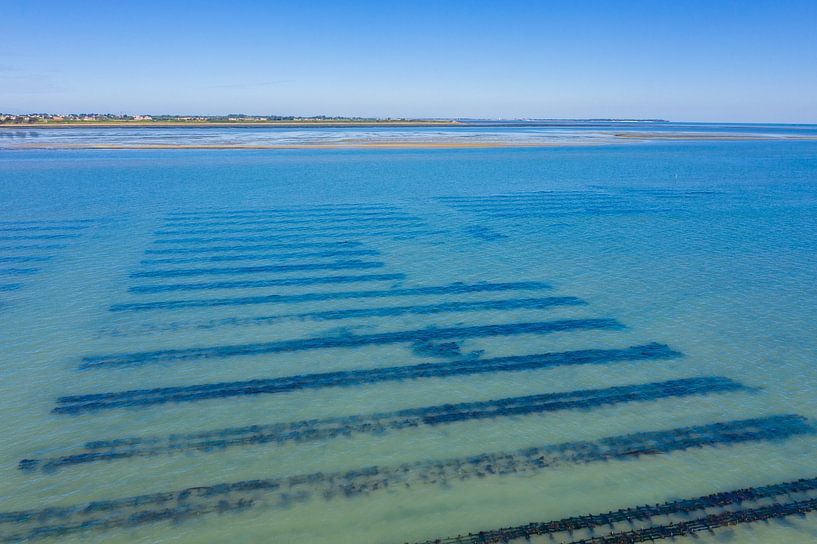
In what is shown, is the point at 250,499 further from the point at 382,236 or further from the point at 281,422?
the point at 382,236

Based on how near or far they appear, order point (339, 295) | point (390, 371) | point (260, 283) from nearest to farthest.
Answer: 1. point (390, 371)
2. point (339, 295)
3. point (260, 283)

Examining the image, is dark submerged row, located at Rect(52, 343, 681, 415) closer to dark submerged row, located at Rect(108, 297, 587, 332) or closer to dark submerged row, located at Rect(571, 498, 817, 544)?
dark submerged row, located at Rect(108, 297, 587, 332)

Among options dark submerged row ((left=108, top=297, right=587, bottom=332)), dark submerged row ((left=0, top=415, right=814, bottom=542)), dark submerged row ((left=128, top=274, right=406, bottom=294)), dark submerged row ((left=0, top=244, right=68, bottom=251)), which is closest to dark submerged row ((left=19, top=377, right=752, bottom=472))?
dark submerged row ((left=0, top=415, right=814, bottom=542))

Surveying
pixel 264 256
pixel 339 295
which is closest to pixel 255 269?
pixel 264 256

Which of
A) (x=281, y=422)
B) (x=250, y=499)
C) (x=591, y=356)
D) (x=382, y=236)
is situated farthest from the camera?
(x=382, y=236)

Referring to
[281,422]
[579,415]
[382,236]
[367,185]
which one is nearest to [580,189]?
[367,185]

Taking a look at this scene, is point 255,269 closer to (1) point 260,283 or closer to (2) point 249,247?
(1) point 260,283

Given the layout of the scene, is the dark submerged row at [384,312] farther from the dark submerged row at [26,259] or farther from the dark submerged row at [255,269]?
the dark submerged row at [26,259]

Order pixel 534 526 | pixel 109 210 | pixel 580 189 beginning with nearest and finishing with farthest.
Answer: pixel 534 526
pixel 109 210
pixel 580 189
